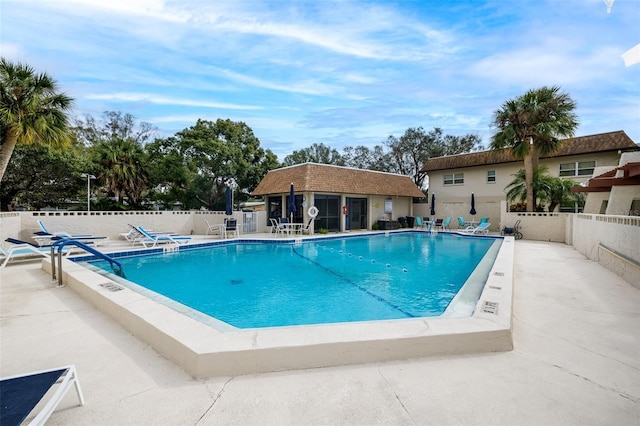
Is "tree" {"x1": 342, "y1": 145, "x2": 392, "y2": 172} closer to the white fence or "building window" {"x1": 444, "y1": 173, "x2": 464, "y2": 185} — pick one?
"building window" {"x1": 444, "y1": 173, "x2": 464, "y2": 185}

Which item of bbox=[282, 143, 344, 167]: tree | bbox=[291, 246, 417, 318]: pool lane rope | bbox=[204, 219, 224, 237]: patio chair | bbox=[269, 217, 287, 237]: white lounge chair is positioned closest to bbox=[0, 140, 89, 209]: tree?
bbox=[204, 219, 224, 237]: patio chair

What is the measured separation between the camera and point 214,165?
22.3 metres

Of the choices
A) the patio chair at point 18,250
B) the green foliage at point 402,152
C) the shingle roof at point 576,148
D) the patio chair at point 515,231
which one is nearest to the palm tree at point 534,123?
the patio chair at point 515,231

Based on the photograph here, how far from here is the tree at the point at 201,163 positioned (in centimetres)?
2153

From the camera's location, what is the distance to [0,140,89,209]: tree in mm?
17844

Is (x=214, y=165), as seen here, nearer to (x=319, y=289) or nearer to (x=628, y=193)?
(x=319, y=289)

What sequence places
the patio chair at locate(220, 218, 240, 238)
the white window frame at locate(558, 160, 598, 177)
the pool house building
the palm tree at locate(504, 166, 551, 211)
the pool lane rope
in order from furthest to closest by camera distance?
the white window frame at locate(558, 160, 598, 177)
the pool house building
the palm tree at locate(504, 166, 551, 211)
the patio chair at locate(220, 218, 240, 238)
the pool lane rope

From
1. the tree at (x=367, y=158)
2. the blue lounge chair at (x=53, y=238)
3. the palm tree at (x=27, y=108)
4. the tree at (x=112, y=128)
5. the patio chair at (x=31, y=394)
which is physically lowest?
the patio chair at (x=31, y=394)

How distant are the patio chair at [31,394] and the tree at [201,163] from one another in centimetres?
2119

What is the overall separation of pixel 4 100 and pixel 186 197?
44.0 feet

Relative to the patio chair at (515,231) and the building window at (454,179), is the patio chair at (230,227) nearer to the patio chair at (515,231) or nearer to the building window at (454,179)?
the patio chair at (515,231)

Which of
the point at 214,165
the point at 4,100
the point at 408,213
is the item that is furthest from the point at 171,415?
the point at 408,213

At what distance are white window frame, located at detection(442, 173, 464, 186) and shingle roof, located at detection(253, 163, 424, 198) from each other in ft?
12.8

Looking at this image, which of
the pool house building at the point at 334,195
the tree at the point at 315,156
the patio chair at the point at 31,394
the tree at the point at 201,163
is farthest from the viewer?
the tree at the point at 315,156
